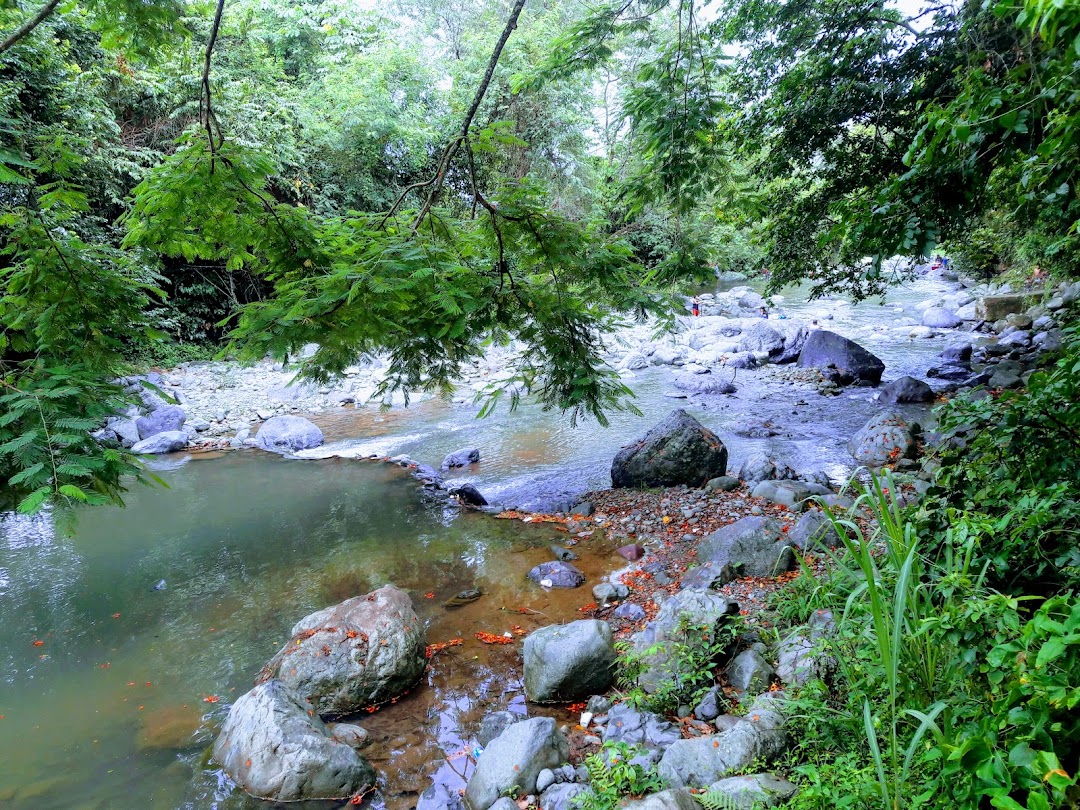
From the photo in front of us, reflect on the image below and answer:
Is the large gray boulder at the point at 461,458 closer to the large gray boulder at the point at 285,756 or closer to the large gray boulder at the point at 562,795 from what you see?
the large gray boulder at the point at 285,756

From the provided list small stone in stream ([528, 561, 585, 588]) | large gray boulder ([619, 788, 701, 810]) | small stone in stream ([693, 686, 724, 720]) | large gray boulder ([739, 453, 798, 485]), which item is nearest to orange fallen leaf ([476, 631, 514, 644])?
small stone in stream ([528, 561, 585, 588])

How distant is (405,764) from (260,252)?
3.90 meters

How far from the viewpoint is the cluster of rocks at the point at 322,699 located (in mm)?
3408

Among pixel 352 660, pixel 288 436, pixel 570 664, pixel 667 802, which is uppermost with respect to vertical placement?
pixel 288 436

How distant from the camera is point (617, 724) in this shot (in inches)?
140

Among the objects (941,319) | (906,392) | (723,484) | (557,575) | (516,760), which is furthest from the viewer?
(941,319)

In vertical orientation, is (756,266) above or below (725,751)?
above

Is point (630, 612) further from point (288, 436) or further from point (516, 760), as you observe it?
point (288, 436)

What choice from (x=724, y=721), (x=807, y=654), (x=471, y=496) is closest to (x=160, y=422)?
(x=471, y=496)

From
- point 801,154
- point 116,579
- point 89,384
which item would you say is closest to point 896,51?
point 801,154

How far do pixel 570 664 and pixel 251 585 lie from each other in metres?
3.87

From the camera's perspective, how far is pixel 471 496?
8.10 metres

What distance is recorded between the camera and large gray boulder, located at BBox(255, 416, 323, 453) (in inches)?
437

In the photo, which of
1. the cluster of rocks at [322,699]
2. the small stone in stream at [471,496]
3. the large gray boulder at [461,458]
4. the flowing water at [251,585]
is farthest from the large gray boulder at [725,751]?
the large gray boulder at [461,458]
